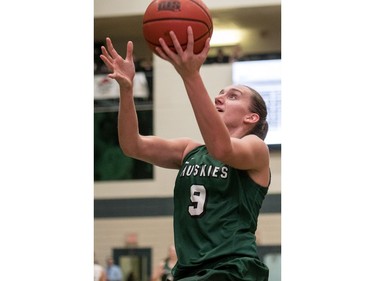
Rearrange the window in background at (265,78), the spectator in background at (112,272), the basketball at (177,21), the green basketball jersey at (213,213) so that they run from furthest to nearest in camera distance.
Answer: the window in background at (265,78) < the spectator in background at (112,272) < the green basketball jersey at (213,213) < the basketball at (177,21)

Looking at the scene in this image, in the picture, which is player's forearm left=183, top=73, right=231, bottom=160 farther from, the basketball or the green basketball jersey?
the green basketball jersey

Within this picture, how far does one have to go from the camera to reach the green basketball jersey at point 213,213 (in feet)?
15.4

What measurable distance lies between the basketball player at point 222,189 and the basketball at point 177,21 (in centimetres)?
10

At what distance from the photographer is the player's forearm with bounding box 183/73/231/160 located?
433cm

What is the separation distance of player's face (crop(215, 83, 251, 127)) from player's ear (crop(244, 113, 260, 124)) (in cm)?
1

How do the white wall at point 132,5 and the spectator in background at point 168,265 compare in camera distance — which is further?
the white wall at point 132,5

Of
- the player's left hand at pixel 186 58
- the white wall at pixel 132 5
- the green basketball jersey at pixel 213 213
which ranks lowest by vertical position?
the green basketball jersey at pixel 213 213

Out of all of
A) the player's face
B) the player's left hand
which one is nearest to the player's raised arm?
the player's face

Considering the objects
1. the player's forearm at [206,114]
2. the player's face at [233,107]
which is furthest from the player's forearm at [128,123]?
the player's forearm at [206,114]

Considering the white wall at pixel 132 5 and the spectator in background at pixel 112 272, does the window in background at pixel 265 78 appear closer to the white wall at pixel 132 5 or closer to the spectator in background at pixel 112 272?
the white wall at pixel 132 5

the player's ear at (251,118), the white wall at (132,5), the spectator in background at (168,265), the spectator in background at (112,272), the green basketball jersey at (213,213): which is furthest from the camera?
the white wall at (132,5)
